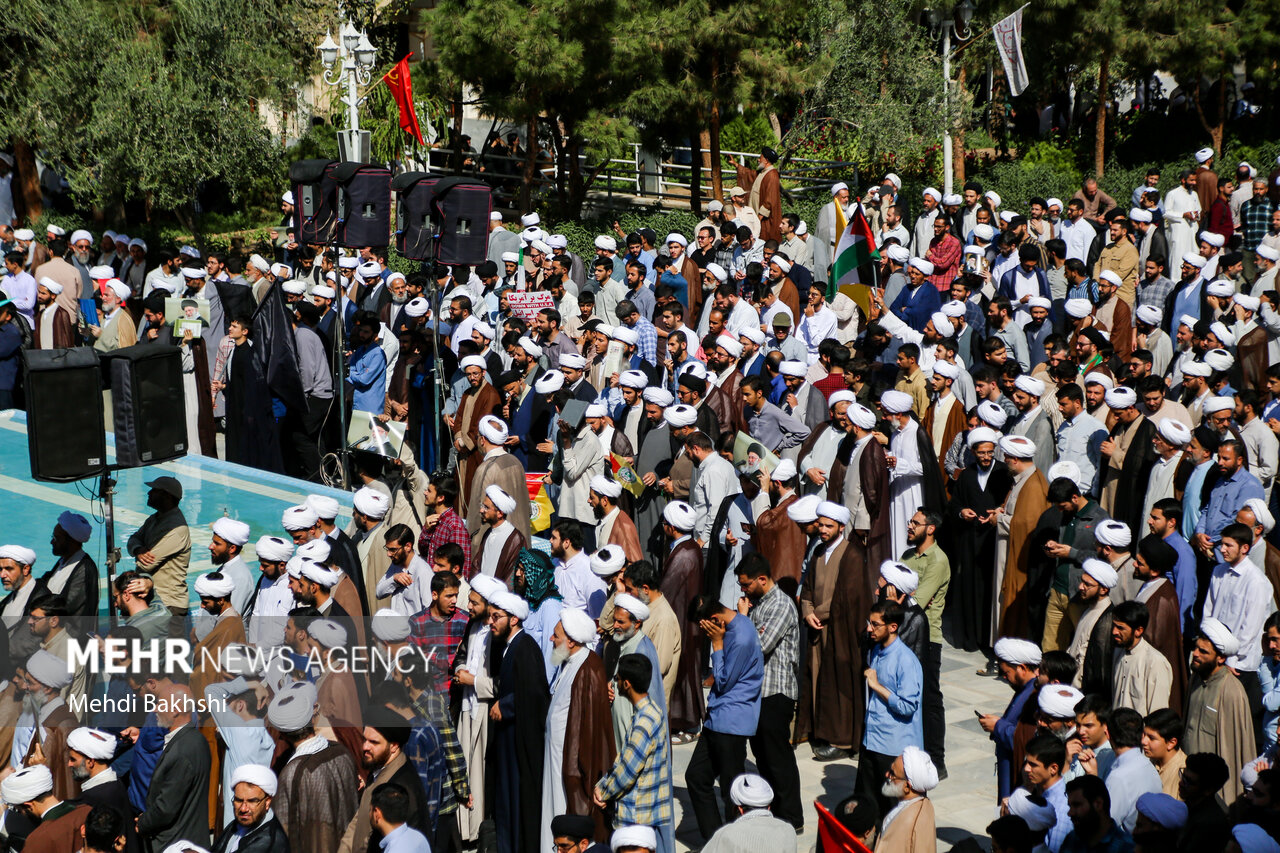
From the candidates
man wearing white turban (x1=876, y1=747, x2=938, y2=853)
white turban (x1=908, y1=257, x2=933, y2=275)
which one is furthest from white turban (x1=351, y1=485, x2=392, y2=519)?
white turban (x1=908, y1=257, x2=933, y2=275)

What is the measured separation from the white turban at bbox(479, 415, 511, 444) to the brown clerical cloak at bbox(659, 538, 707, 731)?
1.78 meters

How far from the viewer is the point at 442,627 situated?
733cm

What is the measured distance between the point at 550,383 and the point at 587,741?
422 cm

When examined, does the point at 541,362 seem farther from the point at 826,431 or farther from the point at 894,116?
the point at 894,116

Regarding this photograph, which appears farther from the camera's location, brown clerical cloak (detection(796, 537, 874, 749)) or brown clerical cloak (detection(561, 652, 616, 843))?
brown clerical cloak (detection(796, 537, 874, 749))

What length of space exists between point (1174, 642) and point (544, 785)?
3307mm

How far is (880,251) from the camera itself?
1485 cm

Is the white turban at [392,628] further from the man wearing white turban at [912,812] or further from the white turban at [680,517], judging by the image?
A: the man wearing white turban at [912,812]

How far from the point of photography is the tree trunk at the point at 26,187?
2142cm

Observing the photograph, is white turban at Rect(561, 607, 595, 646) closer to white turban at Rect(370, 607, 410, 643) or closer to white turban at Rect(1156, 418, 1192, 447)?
white turban at Rect(370, 607, 410, 643)

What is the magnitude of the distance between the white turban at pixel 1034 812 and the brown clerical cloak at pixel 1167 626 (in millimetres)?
1858

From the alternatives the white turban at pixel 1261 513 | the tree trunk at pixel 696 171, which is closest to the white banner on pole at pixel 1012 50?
the tree trunk at pixel 696 171

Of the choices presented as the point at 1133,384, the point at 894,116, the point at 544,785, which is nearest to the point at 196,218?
the point at 894,116

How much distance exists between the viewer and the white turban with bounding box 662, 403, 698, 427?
9492 mm
